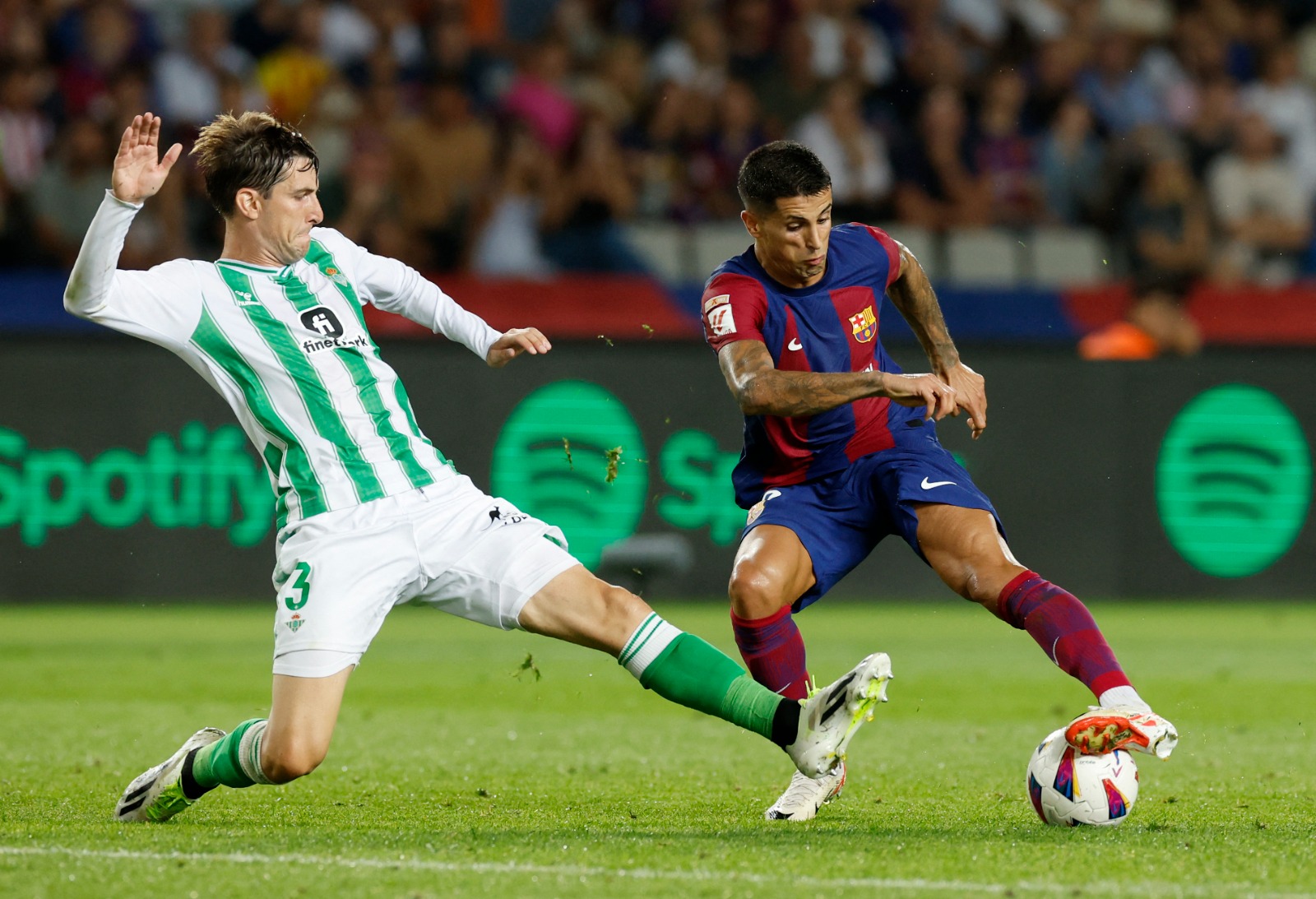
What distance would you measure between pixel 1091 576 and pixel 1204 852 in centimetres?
760

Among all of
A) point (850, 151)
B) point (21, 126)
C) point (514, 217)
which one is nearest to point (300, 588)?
point (514, 217)

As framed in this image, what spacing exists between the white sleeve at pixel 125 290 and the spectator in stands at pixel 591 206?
8.06 metres

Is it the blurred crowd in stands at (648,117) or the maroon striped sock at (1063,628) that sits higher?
the blurred crowd in stands at (648,117)

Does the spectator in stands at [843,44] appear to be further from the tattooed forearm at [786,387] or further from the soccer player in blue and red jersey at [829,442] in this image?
the tattooed forearm at [786,387]

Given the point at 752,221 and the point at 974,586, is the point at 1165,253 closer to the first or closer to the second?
the point at 752,221

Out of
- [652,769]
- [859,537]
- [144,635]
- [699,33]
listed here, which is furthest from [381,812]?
[699,33]

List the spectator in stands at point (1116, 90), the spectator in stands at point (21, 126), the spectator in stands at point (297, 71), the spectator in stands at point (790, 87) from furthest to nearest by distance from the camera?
1. the spectator in stands at point (1116, 90)
2. the spectator in stands at point (790, 87)
3. the spectator in stands at point (297, 71)
4. the spectator in stands at point (21, 126)

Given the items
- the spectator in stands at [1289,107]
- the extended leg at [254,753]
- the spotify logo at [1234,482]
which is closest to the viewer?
the extended leg at [254,753]

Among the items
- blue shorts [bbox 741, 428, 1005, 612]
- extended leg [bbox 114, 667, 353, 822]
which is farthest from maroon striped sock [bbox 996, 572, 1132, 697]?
extended leg [bbox 114, 667, 353, 822]

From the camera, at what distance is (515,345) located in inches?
204

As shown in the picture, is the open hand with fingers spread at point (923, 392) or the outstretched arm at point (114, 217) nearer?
the outstretched arm at point (114, 217)

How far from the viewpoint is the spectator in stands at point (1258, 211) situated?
560 inches

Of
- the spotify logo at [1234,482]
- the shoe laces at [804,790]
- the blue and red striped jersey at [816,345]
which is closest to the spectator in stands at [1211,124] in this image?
the spotify logo at [1234,482]

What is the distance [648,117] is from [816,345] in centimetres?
888
